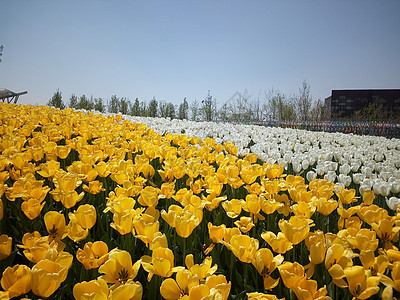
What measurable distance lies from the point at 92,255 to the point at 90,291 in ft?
0.81

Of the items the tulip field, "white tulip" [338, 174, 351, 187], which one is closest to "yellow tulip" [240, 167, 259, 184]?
the tulip field

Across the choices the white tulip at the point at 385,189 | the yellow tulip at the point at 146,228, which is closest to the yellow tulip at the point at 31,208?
the yellow tulip at the point at 146,228

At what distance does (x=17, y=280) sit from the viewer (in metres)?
0.75

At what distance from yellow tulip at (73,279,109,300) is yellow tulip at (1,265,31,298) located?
185 mm

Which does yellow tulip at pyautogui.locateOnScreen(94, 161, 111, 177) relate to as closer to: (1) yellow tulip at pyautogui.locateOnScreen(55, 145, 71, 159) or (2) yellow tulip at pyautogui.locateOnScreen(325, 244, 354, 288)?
(1) yellow tulip at pyautogui.locateOnScreen(55, 145, 71, 159)

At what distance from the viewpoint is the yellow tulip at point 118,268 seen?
0.83m

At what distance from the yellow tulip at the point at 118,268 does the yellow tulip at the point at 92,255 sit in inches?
3.4

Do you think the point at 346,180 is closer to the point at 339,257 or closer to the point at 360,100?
the point at 339,257

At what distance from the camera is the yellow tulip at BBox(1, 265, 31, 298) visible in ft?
2.47

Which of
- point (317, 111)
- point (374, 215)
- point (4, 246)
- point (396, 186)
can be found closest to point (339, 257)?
point (374, 215)

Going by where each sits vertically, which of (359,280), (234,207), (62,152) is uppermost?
(62,152)

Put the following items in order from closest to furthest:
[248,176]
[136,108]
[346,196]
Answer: [346,196]
[248,176]
[136,108]

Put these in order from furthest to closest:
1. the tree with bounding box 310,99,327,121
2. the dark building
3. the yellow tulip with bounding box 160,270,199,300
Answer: the dark building, the tree with bounding box 310,99,327,121, the yellow tulip with bounding box 160,270,199,300

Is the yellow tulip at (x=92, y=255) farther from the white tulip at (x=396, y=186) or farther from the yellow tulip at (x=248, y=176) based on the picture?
the white tulip at (x=396, y=186)
